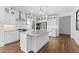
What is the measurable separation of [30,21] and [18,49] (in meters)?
0.82

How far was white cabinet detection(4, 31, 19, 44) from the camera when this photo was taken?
1.81 metres

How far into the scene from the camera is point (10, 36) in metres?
1.83

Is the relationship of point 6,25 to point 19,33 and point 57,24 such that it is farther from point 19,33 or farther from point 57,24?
point 57,24

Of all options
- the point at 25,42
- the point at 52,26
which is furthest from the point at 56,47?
the point at 25,42

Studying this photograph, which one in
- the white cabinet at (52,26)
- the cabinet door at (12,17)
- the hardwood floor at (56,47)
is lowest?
the hardwood floor at (56,47)

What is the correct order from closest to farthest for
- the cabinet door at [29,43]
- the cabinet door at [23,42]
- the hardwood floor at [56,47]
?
1. the hardwood floor at [56,47]
2. the cabinet door at [23,42]
3. the cabinet door at [29,43]

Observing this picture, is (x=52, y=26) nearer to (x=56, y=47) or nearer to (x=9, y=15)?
(x=56, y=47)

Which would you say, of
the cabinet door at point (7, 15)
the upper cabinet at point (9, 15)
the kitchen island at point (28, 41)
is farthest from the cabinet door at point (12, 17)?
the kitchen island at point (28, 41)

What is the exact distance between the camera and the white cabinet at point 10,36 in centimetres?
181

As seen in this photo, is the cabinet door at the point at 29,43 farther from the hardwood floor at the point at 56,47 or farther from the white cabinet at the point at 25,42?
the hardwood floor at the point at 56,47

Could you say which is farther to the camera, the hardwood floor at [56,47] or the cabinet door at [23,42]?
the cabinet door at [23,42]

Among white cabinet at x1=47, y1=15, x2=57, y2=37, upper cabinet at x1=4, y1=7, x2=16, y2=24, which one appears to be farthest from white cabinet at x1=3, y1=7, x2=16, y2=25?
white cabinet at x1=47, y1=15, x2=57, y2=37

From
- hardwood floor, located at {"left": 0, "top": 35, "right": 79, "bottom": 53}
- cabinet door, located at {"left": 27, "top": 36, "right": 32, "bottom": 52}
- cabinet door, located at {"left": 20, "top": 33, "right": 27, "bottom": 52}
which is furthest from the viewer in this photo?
cabinet door, located at {"left": 27, "top": 36, "right": 32, "bottom": 52}

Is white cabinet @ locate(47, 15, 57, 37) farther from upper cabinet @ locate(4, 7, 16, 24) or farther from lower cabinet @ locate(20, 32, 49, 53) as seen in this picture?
upper cabinet @ locate(4, 7, 16, 24)
